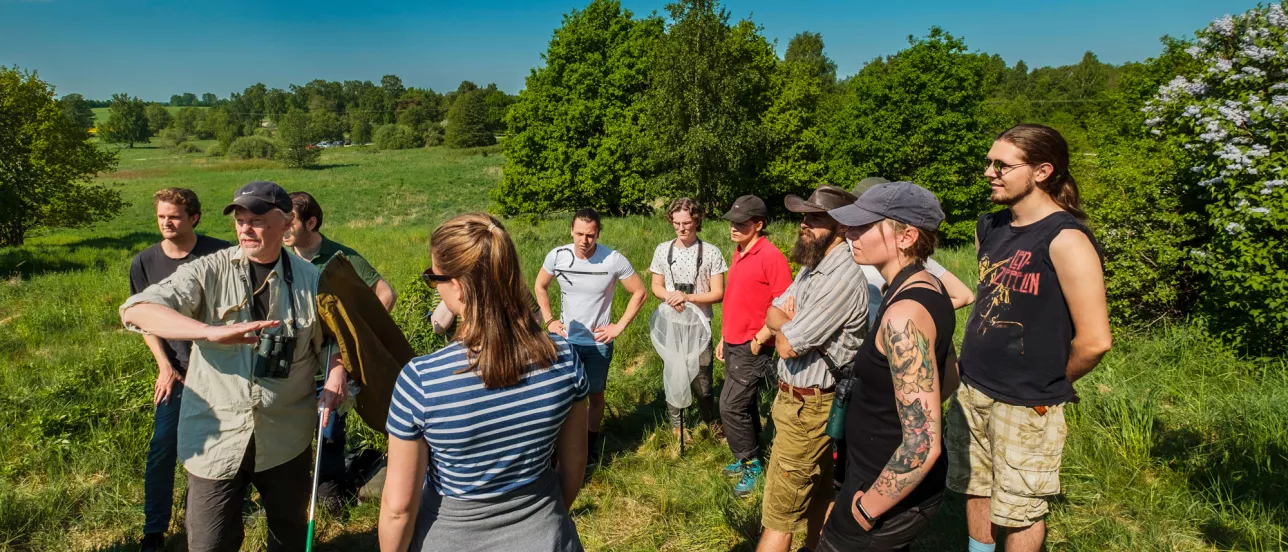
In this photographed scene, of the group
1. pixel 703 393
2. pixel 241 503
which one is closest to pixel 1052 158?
pixel 703 393

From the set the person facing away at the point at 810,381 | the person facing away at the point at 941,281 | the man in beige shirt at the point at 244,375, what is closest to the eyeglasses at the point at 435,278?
the man in beige shirt at the point at 244,375

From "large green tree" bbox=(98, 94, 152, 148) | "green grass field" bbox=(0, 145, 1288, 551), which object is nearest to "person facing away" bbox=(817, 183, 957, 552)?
"green grass field" bbox=(0, 145, 1288, 551)

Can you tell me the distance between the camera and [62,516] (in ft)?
12.9

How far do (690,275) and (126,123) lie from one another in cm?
12088

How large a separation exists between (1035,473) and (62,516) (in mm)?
5200

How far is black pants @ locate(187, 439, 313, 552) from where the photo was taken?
2.75 metres

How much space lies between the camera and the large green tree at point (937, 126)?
2569 cm

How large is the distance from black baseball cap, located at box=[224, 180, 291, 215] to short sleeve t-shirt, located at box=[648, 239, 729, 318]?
282cm

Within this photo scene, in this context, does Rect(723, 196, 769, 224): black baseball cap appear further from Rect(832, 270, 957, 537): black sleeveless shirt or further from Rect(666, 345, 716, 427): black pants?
Rect(832, 270, 957, 537): black sleeveless shirt

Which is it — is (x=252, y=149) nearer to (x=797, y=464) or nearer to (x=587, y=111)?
(x=587, y=111)

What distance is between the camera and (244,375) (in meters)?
2.76

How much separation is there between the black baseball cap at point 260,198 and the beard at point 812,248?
2.39 metres

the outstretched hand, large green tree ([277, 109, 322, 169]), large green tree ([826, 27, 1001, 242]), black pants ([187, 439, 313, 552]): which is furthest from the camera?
large green tree ([277, 109, 322, 169])

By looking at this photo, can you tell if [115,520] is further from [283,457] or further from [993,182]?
[993,182]
